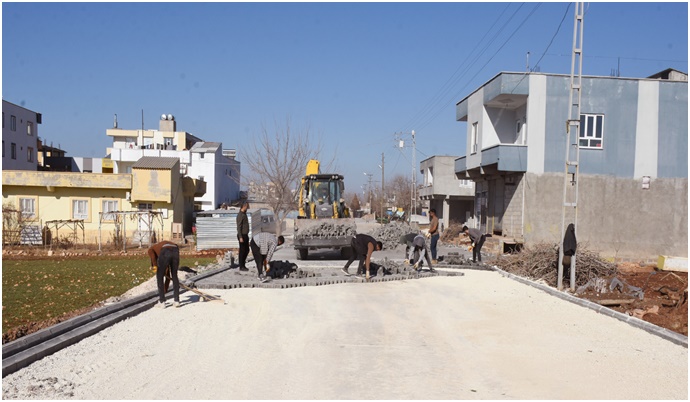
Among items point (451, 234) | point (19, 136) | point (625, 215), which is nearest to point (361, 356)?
point (625, 215)

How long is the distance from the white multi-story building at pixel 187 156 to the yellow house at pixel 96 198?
42.1ft

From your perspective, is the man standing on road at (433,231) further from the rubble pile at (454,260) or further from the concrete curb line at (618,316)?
the concrete curb line at (618,316)

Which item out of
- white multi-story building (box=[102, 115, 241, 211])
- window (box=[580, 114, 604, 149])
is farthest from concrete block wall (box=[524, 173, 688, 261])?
white multi-story building (box=[102, 115, 241, 211])

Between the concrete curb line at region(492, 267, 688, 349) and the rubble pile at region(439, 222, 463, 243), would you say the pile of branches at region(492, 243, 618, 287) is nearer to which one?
the concrete curb line at region(492, 267, 688, 349)

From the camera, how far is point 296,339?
28.9 feet

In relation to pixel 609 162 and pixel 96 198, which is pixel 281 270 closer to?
pixel 609 162

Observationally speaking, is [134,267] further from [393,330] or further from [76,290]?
[393,330]

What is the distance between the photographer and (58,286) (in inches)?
625

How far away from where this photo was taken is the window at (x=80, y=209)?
3744 cm

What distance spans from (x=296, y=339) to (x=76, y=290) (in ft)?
28.6

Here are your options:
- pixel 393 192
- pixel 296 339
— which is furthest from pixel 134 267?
pixel 393 192

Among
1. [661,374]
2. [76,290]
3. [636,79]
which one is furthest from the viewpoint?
[636,79]

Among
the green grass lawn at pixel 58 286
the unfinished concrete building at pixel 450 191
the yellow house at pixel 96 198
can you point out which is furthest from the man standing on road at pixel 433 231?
the unfinished concrete building at pixel 450 191

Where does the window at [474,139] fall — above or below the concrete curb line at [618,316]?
above
